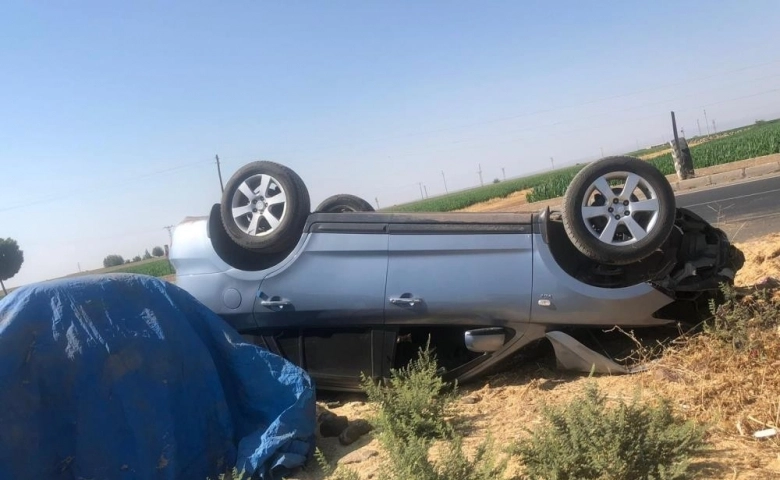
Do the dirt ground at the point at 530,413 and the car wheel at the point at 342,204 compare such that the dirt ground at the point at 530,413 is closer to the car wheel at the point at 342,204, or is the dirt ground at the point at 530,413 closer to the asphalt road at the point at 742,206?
the car wheel at the point at 342,204

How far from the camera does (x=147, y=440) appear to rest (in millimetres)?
3611

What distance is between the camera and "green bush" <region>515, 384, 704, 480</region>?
265 cm

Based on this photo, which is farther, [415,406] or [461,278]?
[461,278]

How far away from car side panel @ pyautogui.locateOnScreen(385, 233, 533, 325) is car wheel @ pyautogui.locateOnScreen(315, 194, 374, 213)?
1.43m

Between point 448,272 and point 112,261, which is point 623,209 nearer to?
point 448,272

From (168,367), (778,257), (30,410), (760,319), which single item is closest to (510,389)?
(760,319)

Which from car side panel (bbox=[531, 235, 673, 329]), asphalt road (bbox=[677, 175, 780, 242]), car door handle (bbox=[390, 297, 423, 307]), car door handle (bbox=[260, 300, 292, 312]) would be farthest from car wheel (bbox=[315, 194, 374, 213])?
asphalt road (bbox=[677, 175, 780, 242])

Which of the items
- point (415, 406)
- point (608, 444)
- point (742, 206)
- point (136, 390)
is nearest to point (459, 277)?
point (415, 406)

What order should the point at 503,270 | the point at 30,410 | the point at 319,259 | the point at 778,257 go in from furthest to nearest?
the point at 778,257
the point at 319,259
the point at 503,270
the point at 30,410

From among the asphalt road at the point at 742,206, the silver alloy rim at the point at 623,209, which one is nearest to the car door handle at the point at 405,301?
the silver alloy rim at the point at 623,209

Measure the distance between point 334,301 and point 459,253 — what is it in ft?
2.96

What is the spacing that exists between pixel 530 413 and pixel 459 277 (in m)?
0.94

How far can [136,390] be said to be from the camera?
3678 mm

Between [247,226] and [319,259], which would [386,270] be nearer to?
[319,259]
